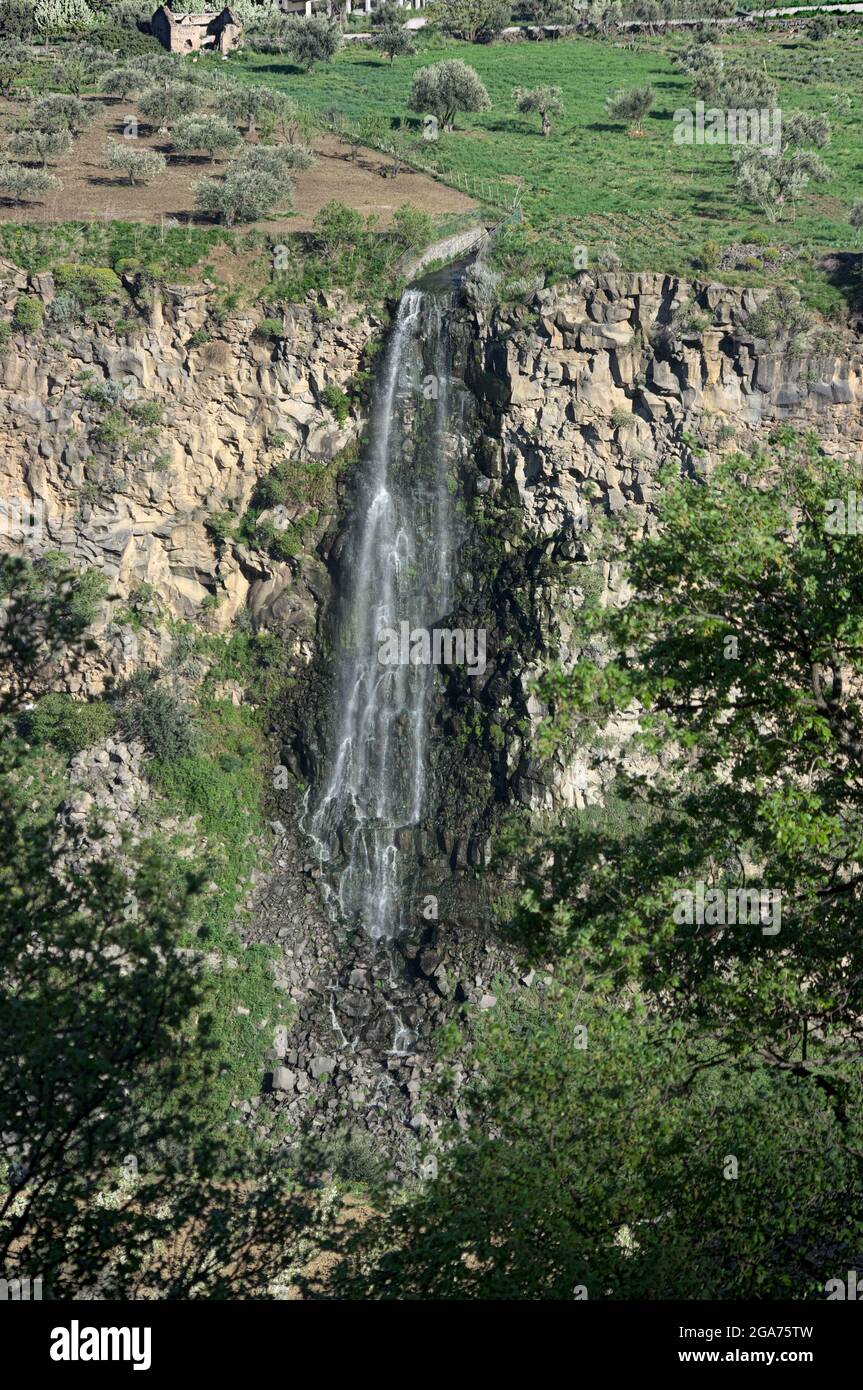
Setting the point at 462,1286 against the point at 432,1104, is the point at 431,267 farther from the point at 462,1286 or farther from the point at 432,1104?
the point at 462,1286

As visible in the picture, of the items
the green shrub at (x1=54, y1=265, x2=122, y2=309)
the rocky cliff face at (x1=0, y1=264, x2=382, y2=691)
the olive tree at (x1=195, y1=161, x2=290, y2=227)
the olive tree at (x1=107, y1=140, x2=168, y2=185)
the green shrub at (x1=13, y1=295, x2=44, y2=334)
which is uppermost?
the olive tree at (x1=107, y1=140, x2=168, y2=185)

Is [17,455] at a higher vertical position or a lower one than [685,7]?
lower

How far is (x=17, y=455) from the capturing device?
3538cm

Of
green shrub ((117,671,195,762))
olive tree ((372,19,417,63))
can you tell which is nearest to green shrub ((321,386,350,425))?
green shrub ((117,671,195,762))

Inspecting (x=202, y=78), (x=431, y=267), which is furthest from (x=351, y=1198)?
(x=202, y=78)

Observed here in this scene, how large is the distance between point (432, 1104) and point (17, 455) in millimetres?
18088

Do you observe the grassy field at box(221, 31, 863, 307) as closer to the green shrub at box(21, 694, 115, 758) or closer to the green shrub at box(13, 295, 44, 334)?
the green shrub at box(13, 295, 44, 334)

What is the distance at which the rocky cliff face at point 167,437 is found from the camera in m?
35.3

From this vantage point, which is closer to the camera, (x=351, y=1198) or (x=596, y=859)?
(x=596, y=859)

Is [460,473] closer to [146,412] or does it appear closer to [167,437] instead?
[167,437]

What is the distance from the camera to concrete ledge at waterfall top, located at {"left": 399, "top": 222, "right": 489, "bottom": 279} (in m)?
38.1

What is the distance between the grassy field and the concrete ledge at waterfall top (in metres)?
1.45

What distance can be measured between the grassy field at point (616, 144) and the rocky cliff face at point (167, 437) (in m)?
7.73

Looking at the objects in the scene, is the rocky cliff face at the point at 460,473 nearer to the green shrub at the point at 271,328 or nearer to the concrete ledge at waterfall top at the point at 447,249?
the green shrub at the point at 271,328
